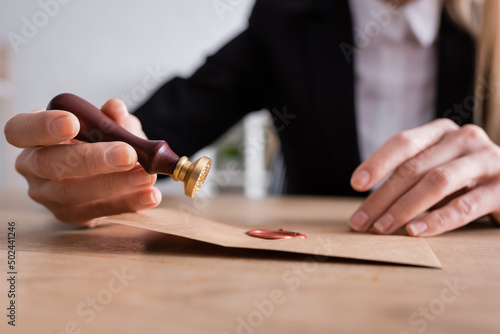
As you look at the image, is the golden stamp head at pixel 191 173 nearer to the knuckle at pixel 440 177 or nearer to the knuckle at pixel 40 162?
the knuckle at pixel 40 162

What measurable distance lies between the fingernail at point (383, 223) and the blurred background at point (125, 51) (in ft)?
10.3

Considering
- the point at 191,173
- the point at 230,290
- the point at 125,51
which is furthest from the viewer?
the point at 125,51

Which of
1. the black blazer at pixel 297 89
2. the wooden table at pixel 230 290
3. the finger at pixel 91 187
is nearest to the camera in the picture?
the wooden table at pixel 230 290

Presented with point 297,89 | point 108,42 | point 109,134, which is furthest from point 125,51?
point 109,134

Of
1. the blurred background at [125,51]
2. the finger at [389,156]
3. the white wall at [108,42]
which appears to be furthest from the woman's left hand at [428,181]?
the white wall at [108,42]

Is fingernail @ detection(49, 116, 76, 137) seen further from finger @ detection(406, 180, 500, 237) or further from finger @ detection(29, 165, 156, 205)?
finger @ detection(406, 180, 500, 237)

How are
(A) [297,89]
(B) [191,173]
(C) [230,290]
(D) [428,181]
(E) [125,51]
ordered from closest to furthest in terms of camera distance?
(C) [230,290]
(B) [191,173]
(D) [428,181]
(A) [297,89]
(E) [125,51]

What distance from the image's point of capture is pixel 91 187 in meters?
0.48

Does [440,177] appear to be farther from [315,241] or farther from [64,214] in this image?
[64,214]

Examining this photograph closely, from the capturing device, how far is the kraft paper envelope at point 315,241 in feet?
1.18

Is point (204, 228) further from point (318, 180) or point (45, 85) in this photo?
point (45, 85)

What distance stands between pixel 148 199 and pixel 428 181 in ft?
1.05

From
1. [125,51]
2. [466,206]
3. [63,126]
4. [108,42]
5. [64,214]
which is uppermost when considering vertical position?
[63,126]

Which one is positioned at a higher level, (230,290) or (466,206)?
(230,290)
